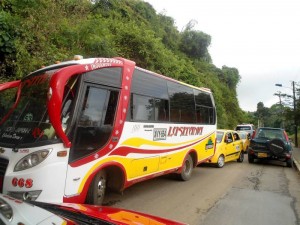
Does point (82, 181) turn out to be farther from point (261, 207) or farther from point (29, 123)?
point (261, 207)

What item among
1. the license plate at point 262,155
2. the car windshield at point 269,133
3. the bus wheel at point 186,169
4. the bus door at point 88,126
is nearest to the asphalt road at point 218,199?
the bus wheel at point 186,169

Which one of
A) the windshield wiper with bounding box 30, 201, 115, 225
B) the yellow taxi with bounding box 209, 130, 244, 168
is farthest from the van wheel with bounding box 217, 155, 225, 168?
the windshield wiper with bounding box 30, 201, 115, 225

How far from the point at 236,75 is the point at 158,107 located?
4557cm

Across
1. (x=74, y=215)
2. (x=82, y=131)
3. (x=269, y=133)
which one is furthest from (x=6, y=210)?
(x=269, y=133)

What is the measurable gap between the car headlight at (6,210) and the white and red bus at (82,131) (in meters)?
2.76

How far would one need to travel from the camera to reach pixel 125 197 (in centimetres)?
823

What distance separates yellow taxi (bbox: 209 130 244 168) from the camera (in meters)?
14.5

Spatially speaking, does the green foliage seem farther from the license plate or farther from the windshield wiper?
the windshield wiper

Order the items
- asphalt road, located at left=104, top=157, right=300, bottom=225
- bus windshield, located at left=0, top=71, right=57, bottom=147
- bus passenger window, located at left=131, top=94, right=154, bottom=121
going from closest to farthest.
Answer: bus windshield, located at left=0, top=71, right=57, bottom=147 < asphalt road, located at left=104, top=157, right=300, bottom=225 < bus passenger window, located at left=131, top=94, right=154, bottom=121

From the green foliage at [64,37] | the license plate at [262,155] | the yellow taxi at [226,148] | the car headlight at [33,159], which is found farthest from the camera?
the license plate at [262,155]

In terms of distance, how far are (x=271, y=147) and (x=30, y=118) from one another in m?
12.0

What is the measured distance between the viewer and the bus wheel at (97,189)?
20.8 feet

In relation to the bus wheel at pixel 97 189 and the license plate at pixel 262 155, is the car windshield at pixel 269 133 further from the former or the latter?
the bus wheel at pixel 97 189

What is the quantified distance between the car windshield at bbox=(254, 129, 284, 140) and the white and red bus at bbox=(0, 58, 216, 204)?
30.3 feet
